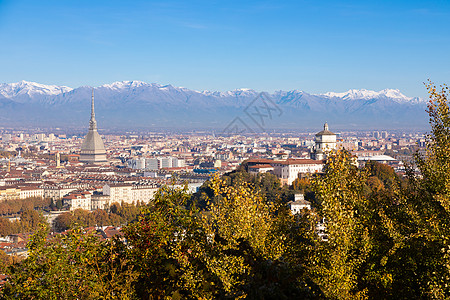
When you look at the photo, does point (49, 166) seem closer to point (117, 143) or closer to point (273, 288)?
point (117, 143)

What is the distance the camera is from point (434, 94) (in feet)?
29.4

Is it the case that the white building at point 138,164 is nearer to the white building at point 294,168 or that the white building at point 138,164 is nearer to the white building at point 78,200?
the white building at point 78,200

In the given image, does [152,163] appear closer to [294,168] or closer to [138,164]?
[138,164]

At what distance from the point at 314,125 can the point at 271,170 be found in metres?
117

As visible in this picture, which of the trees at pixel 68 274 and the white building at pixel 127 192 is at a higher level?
the trees at pixel 68 274

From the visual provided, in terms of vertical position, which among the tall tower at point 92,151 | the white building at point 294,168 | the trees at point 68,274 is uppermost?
the trees at point 68,274

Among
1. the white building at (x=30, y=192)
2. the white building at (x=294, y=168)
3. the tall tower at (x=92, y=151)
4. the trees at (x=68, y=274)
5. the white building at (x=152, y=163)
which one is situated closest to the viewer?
the trees at (x=68, y=274)

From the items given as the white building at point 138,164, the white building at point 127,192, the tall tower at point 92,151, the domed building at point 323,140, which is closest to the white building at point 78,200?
the white building at point 127,192

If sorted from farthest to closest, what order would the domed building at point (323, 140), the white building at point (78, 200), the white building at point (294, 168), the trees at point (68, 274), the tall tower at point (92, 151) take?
1. the tall tower at point (92, 151)
2. the white building at point (78, 200)
3. the domed building at point (323, 140)
4. the white building at point (294, 168)
5. the trees at point (68, 274)

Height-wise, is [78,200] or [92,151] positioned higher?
[92,151]

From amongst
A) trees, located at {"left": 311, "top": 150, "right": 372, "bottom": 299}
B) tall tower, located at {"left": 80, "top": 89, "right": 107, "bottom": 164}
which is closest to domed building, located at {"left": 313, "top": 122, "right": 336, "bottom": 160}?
trees, located at {"left": 311, "top": 150, "right": 372, "bottom": 299}

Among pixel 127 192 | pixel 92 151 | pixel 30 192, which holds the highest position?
pixel 92 151

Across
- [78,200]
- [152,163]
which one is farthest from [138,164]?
[78,200]

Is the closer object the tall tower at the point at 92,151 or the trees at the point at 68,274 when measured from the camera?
the trees at the point at 68,274
